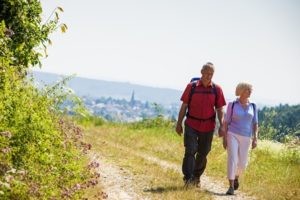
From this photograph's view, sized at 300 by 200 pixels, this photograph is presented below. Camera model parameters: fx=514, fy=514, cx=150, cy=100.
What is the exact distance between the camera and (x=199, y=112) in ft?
37.8

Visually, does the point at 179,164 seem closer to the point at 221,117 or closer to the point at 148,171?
the point at 148,171

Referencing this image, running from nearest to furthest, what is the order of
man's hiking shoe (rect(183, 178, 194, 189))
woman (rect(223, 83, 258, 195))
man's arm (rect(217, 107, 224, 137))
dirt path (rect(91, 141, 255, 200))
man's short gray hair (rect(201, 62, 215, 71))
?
dirt path (rect(91, 141, 255, 200))
man's hiking shoe (rect(183, 178, 194, 189))
man's short gray hair (rect(201, 62, 215, 71))
woman (rect(223, 83, 258, 195))
man's arm (rect(217, 107, 224, 137))

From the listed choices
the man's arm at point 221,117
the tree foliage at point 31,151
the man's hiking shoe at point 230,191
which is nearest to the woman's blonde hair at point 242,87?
the man's arm at point 221,117

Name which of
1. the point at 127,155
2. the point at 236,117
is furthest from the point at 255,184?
the point at 127,155

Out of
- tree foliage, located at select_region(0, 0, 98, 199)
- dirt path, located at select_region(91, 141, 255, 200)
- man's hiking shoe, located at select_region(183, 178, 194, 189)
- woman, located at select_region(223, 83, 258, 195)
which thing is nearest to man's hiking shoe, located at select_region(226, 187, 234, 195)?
woman, located at select_region(223, 83, 258, 195)

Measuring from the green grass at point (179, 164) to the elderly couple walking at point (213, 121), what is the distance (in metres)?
0.85

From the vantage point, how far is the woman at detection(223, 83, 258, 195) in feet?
38.0

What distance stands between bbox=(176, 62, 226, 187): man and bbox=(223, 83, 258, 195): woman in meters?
0.23

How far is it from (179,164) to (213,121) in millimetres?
5138

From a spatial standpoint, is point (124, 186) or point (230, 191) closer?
point (124, 186)

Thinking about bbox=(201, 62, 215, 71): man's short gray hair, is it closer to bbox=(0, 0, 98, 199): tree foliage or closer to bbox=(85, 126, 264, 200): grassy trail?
bbox=(85, 126, 264, 200): grassy trail

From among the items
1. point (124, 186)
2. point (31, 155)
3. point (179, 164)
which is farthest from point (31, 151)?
point (179, 164)

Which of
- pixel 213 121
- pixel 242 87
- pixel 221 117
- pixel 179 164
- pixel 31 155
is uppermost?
pixel 242 87

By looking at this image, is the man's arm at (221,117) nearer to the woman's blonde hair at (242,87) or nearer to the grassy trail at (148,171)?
the woman's blonde hair at (242,87)
